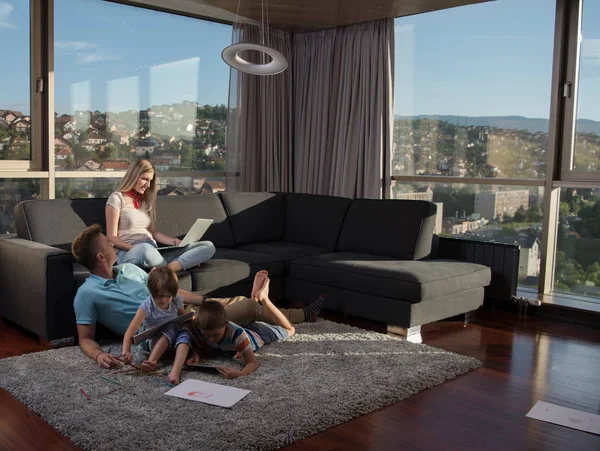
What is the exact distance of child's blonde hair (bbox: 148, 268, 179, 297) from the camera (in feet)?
10.6

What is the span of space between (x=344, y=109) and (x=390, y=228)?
1733 millimetres

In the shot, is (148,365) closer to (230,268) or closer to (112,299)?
(112,299)

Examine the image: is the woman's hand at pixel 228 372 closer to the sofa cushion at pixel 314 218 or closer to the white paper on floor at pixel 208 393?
the white paper on floor at pixel 208 393

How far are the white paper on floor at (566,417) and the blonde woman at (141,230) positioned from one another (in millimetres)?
2189

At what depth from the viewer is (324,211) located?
5.32m

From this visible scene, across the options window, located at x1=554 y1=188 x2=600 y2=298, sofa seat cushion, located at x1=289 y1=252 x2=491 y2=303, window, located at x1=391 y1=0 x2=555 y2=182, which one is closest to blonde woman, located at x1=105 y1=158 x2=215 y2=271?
sofa seat cushion, located at x1=289 y1=252 x2=491 y2=303

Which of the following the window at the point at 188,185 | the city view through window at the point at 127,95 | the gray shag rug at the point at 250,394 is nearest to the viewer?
the gray shag rug at the point at 250,394

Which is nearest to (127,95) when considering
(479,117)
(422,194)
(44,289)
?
(44,289)

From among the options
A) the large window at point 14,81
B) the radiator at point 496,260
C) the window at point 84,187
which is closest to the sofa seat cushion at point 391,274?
the radiator at point 496,260

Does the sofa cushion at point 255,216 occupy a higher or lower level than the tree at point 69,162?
lower

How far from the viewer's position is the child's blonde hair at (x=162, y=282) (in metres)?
3.23

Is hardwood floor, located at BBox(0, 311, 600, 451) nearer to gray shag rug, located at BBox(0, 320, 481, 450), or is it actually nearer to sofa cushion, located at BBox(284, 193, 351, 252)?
gray shag rug, located at BBox(0, 320, 481, 450)

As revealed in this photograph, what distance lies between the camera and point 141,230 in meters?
4.36

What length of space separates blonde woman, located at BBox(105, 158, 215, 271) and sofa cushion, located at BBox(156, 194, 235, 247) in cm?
27
